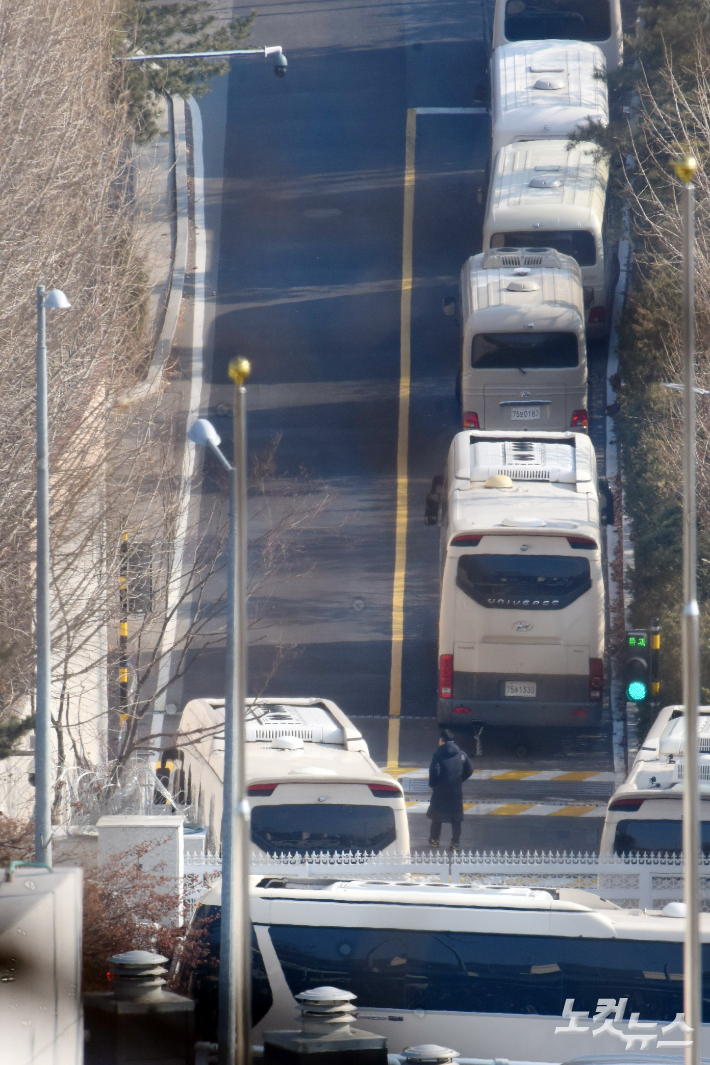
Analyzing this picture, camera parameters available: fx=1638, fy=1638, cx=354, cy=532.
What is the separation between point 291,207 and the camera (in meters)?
39.6

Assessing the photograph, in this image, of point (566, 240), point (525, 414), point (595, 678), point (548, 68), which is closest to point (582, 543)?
point (595, 678)

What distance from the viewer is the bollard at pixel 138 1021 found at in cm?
1105

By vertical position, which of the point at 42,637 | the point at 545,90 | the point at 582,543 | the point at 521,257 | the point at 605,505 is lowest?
the point at 42,637

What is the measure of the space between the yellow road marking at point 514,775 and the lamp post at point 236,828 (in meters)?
10.7

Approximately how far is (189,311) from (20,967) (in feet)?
92.3

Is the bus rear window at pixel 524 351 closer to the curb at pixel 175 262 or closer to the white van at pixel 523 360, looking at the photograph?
the white van at pixel 523 360

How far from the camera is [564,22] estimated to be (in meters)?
39.8

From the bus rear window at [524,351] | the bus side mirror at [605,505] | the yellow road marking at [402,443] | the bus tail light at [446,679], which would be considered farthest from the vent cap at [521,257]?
the bus tail light at [446,679]

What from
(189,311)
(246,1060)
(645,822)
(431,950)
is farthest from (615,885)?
(189,311)

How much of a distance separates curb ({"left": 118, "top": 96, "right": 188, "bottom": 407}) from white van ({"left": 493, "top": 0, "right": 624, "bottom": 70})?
8313mm

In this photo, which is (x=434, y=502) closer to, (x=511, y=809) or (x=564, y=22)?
(x=511, y=809)

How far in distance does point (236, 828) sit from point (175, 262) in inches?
1111

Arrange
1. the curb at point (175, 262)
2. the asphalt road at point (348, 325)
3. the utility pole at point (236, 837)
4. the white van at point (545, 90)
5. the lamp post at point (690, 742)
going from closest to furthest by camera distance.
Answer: the lamp post at point (690, 742), the utility pole at point (236, 837), the asphalt road at point (348, 325), the curb at point (175, 262), the white van at point (545, 90)

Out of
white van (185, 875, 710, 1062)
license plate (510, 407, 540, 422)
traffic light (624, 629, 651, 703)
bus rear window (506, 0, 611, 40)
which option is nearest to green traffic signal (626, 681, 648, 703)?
traffic light (624, 629, 651, 703)
